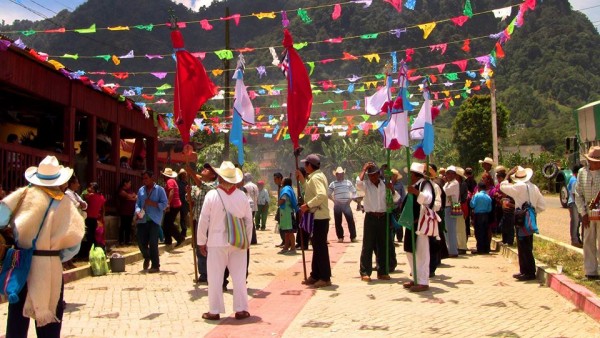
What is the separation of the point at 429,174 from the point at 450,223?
283 cm

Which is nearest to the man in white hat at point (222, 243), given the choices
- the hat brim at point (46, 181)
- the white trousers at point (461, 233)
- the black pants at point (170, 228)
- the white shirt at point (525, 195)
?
the hat brim at point (46, 181)

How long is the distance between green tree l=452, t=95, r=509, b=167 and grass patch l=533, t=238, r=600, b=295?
41.7m

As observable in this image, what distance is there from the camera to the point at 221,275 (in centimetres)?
751

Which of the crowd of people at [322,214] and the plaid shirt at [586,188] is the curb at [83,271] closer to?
the crowd of people at [322,214]

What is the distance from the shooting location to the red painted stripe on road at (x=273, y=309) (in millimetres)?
6844

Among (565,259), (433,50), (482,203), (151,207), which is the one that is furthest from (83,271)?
(433,50)

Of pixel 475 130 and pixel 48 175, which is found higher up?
pixel 475 130

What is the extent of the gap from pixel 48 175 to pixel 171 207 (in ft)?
31.8

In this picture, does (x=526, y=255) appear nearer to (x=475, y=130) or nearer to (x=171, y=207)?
(x=171, y=207)

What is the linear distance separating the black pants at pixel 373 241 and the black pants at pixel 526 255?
2.02m

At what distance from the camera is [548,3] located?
123m

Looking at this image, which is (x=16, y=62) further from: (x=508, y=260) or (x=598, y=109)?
(x=598, y=109)

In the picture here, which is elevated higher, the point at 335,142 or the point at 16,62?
the point at 335,142

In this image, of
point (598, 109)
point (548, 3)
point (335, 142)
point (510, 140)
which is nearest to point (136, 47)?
point (335, 142)
